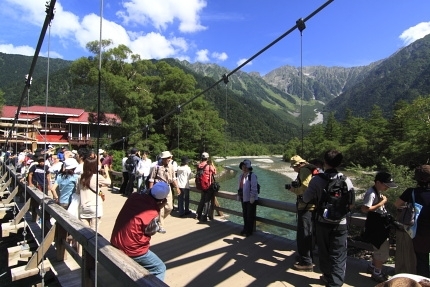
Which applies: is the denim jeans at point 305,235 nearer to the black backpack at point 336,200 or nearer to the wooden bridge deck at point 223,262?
the wooden bridge deck at point 223,262

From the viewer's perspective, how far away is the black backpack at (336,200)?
3.29m

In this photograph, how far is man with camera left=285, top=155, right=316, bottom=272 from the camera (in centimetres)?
411

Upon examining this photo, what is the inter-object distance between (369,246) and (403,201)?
1173 millimetres

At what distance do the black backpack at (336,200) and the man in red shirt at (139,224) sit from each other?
1.71m

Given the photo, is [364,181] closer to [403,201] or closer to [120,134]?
[403,201]

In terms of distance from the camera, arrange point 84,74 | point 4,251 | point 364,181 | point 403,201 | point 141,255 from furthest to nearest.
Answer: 1. point 84,74
2. point 364,181
3. point 4,251
4. point 403,201
5. point 141,255

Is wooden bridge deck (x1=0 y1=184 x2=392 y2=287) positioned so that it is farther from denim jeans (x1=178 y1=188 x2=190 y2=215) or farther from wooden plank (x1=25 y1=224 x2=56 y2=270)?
denim jeans (x1=178 y1=188 x2=190 y2=215)

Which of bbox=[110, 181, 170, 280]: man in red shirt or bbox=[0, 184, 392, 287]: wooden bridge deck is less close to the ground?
bbox=[110, 181, 170, 280]: man in red shirt

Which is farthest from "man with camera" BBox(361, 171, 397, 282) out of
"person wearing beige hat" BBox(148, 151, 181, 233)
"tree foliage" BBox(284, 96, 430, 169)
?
"tree foliage" BBox(284, 96, 430, 169)

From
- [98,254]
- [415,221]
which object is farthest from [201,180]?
[415,221]

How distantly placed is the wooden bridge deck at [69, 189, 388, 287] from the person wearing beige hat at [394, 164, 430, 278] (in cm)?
70

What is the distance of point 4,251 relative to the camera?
24.3ft

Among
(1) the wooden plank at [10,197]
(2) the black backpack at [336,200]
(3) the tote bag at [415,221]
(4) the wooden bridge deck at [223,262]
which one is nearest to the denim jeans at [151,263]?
(4) the wooden bridge deck at [223,262]

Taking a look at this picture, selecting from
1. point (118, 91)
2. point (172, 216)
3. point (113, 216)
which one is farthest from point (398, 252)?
point (118, 91)
